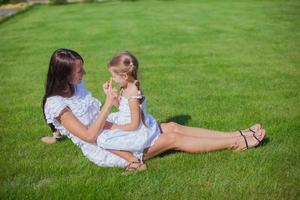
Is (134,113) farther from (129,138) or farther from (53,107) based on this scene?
(53,107)

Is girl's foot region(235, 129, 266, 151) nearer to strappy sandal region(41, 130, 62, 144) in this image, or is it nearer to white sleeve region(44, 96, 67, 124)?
white sleeve region(44, 96, 67, 124)

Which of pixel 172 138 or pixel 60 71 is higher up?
pixel 60 71

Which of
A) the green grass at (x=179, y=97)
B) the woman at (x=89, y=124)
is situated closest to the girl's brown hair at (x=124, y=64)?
the woman at (x=89, y=124)

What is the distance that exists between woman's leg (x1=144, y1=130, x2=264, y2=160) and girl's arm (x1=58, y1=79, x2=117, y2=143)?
0.68m

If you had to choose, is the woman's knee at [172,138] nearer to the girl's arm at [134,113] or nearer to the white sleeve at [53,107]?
the girl's arm at [134,113]

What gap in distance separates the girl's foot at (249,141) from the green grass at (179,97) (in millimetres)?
116

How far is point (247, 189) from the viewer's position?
15.6 ft

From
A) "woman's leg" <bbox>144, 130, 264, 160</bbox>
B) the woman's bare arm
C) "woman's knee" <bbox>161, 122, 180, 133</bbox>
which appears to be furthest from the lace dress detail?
"woman's knee" <bbox>161, 122, 180, 133</bbox>

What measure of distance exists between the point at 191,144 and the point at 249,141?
2.58 ft

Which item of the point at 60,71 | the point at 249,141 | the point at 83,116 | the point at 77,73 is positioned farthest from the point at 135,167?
the point at 249,141

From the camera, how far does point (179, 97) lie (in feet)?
27.1

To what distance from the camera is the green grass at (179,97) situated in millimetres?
4949

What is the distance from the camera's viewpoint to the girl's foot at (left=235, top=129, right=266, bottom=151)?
574 centimetres

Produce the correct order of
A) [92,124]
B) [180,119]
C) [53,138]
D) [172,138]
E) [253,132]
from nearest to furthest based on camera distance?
[92,124]
[172,138]
[253,132]
[53,138]
[180,119]
